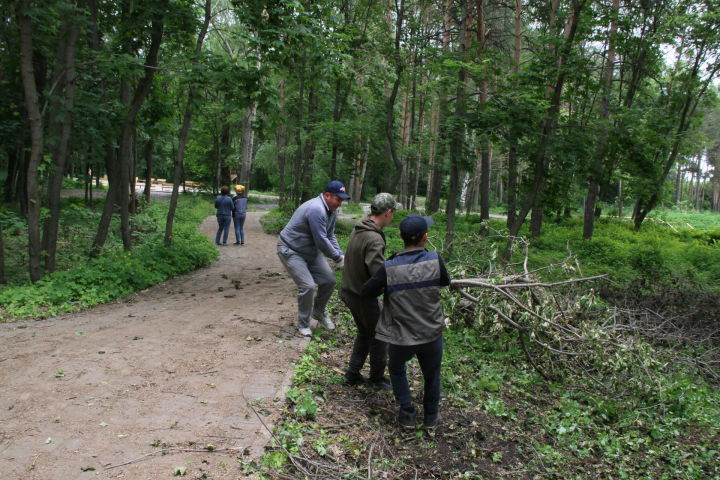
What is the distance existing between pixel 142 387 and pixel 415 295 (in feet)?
8.61

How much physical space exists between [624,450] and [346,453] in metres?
2.79

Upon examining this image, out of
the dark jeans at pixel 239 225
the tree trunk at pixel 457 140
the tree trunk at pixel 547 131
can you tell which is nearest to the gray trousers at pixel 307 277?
the tree trunk at pixel 457 140

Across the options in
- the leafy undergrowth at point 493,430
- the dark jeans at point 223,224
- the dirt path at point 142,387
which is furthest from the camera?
the dark jeans at point 223,224

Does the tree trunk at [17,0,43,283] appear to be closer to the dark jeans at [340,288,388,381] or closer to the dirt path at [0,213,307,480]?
the dirt path at [0,213,307,480]

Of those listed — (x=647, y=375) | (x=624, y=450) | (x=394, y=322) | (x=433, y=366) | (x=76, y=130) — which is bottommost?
(x=624, y=450)

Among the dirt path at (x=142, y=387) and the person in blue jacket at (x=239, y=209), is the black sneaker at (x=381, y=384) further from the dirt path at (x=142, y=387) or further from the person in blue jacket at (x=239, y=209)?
the person in blue jacket at (x=239, y=209)

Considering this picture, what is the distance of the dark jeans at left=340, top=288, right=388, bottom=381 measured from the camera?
4.48 metres

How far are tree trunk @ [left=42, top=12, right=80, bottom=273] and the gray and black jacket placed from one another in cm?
733

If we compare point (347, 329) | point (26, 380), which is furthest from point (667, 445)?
point (26, 380)

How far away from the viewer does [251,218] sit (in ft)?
75.7

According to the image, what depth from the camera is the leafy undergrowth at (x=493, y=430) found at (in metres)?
3.75

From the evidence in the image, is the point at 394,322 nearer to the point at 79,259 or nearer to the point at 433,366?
the point at 433,366

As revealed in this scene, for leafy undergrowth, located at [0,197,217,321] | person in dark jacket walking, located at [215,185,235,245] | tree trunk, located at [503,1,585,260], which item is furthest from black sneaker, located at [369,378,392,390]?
person in dark jacket walking, located at [215,185,235,245]

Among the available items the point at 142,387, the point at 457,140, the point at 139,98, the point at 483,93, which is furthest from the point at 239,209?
the point at 142,387
